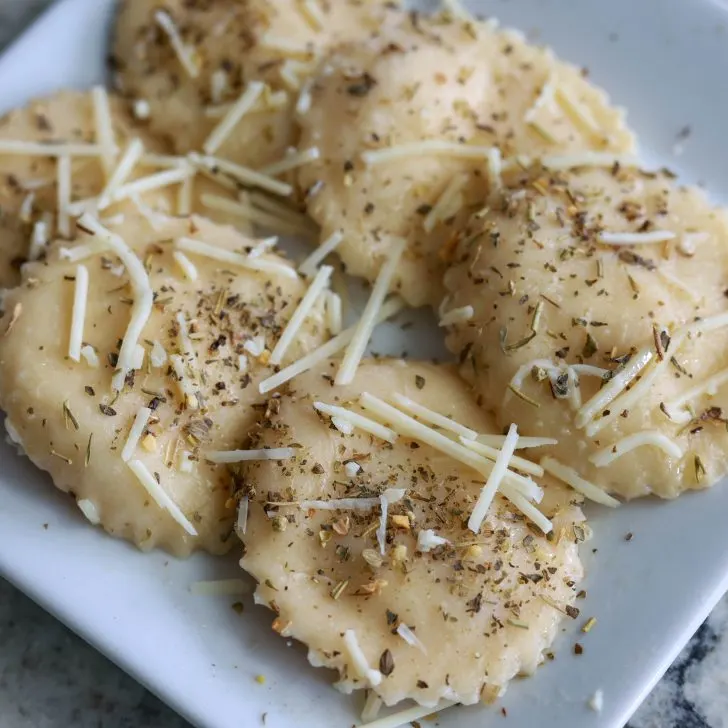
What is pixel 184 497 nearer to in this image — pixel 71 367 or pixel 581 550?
pixel 71 367

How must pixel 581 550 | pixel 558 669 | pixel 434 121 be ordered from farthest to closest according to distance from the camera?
pixel 434 121 → pixel 581 550 → pixel 558 669

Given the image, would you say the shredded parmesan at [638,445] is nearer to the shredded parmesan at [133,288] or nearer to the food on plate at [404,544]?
the food on plate at [404,544]

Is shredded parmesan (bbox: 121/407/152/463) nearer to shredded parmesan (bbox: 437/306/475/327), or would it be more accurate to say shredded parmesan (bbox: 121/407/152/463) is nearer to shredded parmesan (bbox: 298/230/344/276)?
shredded parmesan (bbox: 298/230/344/276)

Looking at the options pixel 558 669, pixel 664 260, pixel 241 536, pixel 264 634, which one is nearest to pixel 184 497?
pixel 241 536

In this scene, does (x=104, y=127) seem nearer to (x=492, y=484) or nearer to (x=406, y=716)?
(x=492, y=484)

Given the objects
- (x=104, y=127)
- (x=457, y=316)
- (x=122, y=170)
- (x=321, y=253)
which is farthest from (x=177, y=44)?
(x=457, y=316)

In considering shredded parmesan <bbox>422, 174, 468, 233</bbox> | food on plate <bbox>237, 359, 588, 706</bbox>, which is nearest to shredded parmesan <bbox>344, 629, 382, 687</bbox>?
food on plate <bbox>237, 359, 588, 706</bbox>
